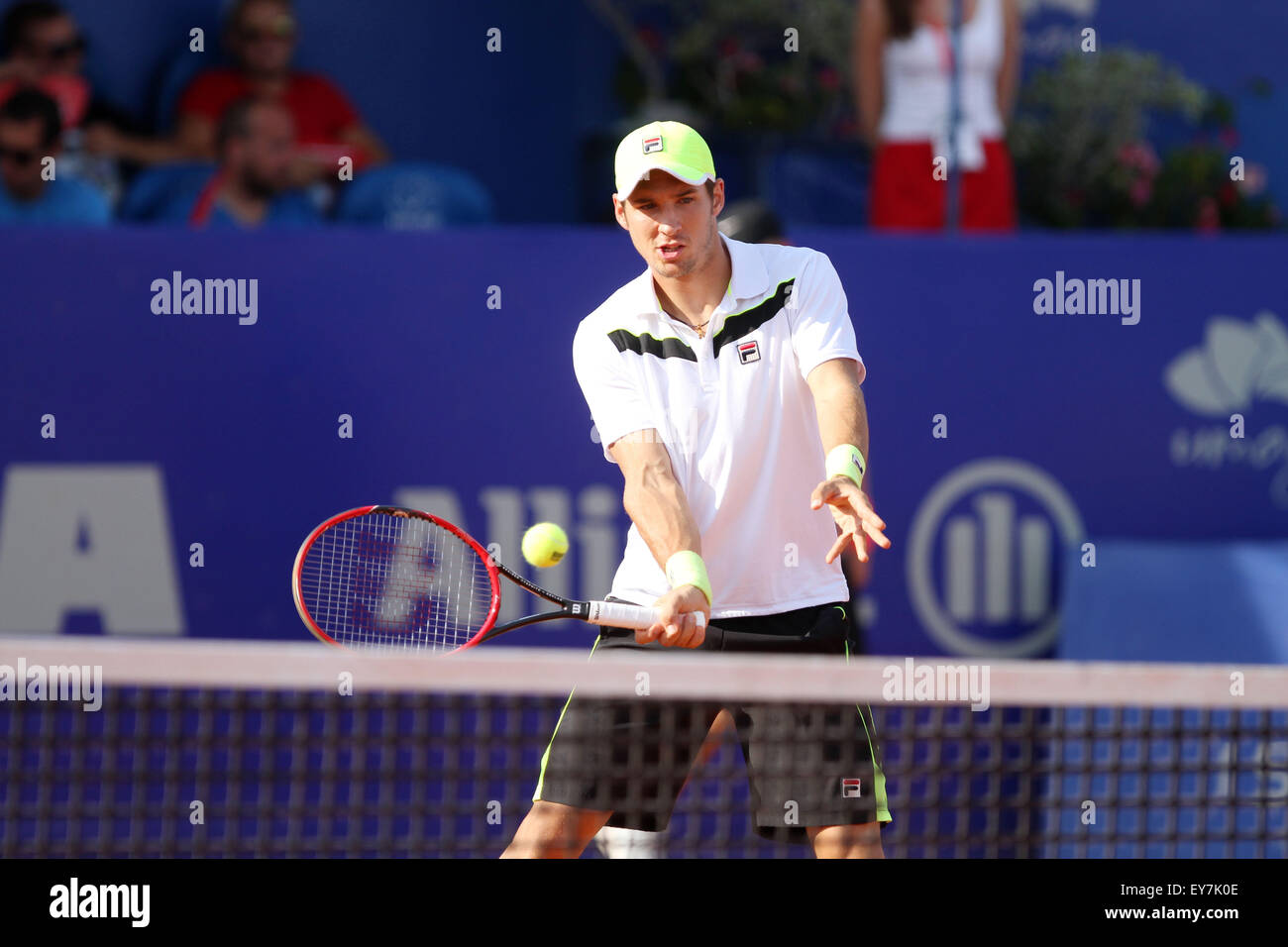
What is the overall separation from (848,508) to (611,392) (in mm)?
550

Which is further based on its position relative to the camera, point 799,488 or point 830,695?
point 799,488

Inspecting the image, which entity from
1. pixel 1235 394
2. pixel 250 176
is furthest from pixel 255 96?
pixel 1235 394

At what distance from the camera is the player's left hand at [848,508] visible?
2.74 metres

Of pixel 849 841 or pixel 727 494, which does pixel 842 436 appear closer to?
pixel 727 494

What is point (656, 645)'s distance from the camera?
3.31 metres

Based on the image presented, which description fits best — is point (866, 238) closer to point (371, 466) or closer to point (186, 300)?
point (371, 466)

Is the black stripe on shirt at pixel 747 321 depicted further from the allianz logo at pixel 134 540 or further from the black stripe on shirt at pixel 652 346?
the allianz logo at pixel 134 540

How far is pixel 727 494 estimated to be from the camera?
3154 mm

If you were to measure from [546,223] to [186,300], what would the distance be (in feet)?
10.5

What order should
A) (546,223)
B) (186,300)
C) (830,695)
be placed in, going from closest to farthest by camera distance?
(830,695), (186,300), (546,223)

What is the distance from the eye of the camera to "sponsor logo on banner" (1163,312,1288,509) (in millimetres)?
5375

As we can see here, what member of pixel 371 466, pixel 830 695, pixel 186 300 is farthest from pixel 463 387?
pixel 830 695

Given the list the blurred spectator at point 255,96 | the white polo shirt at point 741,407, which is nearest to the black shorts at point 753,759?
the white polo shirt at point 741,407

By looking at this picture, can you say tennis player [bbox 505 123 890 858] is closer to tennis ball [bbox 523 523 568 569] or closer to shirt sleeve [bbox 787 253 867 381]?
shirt sleeve [bbox 787 253 867 381]
